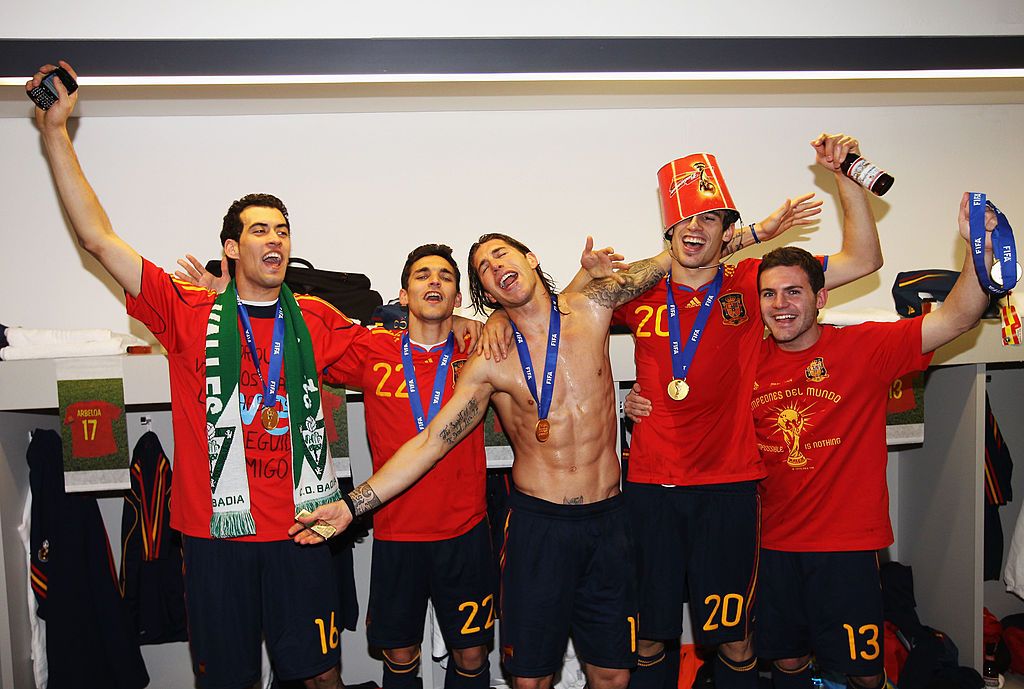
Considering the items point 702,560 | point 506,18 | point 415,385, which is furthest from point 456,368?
point 506,18

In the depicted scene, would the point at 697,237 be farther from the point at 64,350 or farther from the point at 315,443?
the point at 64,350

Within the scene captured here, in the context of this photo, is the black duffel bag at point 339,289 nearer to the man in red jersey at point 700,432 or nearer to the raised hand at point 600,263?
the raised hand at point 600,263

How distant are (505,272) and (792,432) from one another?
4.01 feet

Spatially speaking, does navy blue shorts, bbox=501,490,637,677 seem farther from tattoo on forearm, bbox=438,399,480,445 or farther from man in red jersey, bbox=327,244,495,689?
tattoo on forearm, bbox=438,399,480,445

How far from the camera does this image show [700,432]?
2998 millimetres

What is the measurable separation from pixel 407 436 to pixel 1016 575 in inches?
120

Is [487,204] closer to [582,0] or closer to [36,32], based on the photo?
[582,0]

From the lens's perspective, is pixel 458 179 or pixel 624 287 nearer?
pixel 624 287

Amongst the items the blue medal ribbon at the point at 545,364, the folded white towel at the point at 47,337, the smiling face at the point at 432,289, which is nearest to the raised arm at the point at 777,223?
the blue medal ribbon at the point at 545,364

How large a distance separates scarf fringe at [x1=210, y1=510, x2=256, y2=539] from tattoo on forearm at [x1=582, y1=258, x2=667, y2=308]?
4.75 feet

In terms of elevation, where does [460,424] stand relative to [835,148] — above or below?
below

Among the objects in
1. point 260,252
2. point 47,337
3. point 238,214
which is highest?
point 238,214

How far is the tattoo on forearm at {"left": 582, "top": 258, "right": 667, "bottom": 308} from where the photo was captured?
10.00ft

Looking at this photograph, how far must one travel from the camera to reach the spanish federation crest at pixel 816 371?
3.06 metres
